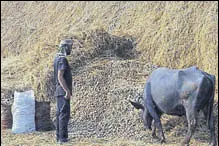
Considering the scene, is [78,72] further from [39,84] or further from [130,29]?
[130,29]

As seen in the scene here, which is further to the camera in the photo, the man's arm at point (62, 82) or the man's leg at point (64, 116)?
the man's leg at point (64, 116)

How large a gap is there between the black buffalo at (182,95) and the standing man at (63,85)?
1411 mm

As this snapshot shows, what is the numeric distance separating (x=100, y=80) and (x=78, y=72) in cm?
78

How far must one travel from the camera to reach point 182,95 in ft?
29.6

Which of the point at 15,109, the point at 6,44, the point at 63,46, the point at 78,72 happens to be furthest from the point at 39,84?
the point at 6,44

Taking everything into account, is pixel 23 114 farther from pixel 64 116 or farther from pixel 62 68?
pixel 62 68

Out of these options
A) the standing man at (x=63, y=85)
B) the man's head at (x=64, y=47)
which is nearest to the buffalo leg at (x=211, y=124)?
the standing man at (x=63, y=85)

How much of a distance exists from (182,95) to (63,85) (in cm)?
196

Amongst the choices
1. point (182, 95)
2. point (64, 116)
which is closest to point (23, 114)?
point (64, 116)

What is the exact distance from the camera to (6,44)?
18.5 m

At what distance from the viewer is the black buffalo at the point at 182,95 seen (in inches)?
350

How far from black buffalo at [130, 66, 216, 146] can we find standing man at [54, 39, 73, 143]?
1411 mm

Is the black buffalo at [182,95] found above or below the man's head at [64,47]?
below

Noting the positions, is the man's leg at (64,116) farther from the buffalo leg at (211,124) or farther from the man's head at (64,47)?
the buffalo leg at (211,124)
